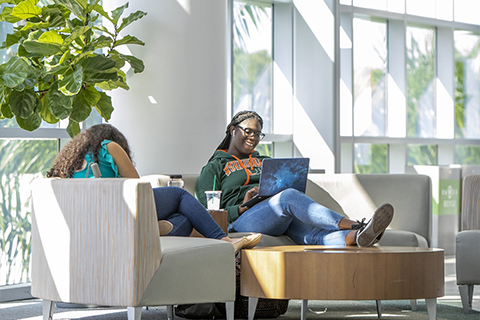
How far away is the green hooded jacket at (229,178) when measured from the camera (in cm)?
451

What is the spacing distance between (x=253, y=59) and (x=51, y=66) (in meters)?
2.99

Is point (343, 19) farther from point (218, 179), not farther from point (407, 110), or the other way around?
point (218, 179)

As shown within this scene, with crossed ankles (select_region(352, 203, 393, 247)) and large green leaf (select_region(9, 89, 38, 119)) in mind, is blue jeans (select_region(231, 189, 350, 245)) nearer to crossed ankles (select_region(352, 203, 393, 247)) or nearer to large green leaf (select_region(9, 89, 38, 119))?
crossed ankles (select_region(352, 203, 393, 247))

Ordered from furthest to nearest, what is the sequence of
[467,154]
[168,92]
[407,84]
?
[467,154]
[407,84]
[168,92]

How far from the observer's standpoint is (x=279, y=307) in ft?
13.1

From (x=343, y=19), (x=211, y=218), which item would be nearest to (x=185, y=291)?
(x=211, y=218)

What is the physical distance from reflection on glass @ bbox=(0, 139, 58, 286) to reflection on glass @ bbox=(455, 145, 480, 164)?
5.23 metres

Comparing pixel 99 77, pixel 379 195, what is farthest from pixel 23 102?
pixel 379 195

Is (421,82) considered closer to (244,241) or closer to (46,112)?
(46,112)

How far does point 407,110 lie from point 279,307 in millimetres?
4500

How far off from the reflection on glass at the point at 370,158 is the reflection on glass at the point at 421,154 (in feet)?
1.39

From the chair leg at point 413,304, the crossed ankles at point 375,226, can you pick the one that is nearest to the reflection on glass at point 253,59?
the chair leg at point 413,304

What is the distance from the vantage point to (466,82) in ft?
27.5

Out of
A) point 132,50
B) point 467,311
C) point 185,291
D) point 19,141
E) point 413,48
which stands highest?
point 413,48
